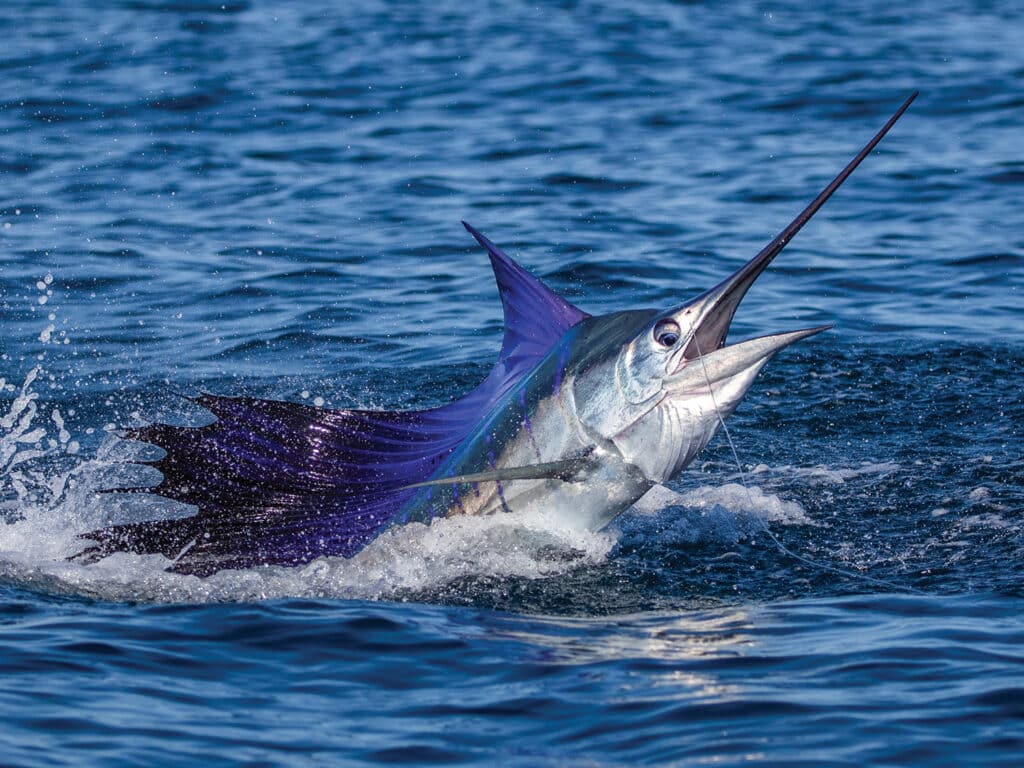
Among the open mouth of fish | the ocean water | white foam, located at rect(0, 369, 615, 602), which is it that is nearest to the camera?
the ocean water

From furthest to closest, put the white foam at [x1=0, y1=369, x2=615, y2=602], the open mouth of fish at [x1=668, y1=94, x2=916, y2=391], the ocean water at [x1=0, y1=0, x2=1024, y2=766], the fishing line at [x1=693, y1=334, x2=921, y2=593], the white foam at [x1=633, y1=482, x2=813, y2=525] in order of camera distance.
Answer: the white foam at [x1=633, y1=482, x2=813, y2=525] < the white foam at [x1=0, y1=369, x2=615, y2=602] < the fishing line at [x1=693, y1=334, x2=921, y2=593] < the open mouth of fish at [x1=668, y1=94, x2=916, y2=391] < the ocean water at [x1=0, y1=0, x2=1024, y2=766]

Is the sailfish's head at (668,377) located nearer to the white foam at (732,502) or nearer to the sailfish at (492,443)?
the sailfish at (492,443)

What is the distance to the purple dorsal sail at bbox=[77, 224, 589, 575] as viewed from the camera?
5.19 meters

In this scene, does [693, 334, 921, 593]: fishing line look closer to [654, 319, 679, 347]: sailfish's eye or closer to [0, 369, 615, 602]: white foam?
[654, 319, 679, 347]: sailfish's eye

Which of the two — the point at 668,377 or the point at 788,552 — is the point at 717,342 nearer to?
the point at 668,377

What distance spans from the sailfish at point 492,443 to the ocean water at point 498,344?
0.12 meters

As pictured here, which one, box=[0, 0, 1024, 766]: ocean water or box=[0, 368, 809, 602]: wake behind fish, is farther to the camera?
box=[0, 368, 809, 602]: wake behind fish

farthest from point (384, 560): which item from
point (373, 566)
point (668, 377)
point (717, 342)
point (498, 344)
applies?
point (498, 344)

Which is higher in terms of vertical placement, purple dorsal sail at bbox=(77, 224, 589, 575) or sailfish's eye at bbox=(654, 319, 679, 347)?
sailfish's eye at bbox=(654, 319, 679, 347)

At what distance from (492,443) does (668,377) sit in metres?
0.66

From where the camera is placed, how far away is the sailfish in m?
4.88

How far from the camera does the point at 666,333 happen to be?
4.86 metres

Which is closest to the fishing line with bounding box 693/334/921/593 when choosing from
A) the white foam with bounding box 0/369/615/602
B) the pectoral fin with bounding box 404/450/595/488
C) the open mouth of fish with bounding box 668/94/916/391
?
the open mouth of fish with bounding box 668/94/916/391

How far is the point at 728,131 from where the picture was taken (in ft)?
46.1
